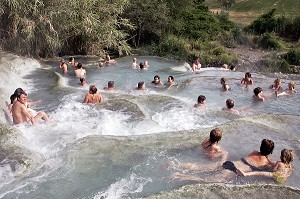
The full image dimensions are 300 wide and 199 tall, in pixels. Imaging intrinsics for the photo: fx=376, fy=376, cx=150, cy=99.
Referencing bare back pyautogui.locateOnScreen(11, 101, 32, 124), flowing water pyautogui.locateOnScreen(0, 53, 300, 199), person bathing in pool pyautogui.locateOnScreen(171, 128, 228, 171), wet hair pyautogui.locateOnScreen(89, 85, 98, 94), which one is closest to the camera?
flowing water pyautogui.locateOnScreen(0, 53, 300, 199)

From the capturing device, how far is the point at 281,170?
24.1 ft

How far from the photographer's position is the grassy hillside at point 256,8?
4372 centimetres

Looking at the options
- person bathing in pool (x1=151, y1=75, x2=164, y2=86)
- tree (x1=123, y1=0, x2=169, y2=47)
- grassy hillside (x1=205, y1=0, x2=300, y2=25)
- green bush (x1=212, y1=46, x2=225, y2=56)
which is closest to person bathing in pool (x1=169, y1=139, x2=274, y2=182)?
person bathing in pool (x1=151, y1=75, x2=164, y2=86)

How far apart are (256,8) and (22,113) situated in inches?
1733

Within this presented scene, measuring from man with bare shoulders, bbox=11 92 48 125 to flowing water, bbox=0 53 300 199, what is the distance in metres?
0.21

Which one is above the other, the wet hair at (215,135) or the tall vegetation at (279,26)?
the tall vegetation at (279,26)

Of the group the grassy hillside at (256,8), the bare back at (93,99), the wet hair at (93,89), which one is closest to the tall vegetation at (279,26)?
the grassy hillside at (256,8)

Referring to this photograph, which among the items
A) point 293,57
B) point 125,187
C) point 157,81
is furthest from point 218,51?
point 125,187

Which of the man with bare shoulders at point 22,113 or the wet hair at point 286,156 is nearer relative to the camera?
the wet hair at point 286,156

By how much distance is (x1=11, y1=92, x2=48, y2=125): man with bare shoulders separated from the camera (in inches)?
386

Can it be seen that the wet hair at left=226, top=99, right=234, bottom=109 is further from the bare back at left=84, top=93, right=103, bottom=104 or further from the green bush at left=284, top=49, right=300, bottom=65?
the green bush at left=284, top=49, right=300, bottom=65

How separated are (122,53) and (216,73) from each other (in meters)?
8.44

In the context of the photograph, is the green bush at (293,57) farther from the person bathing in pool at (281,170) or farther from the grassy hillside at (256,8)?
the person bathing in pool at (281,170)

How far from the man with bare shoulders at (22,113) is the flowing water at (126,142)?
21 centimetres
